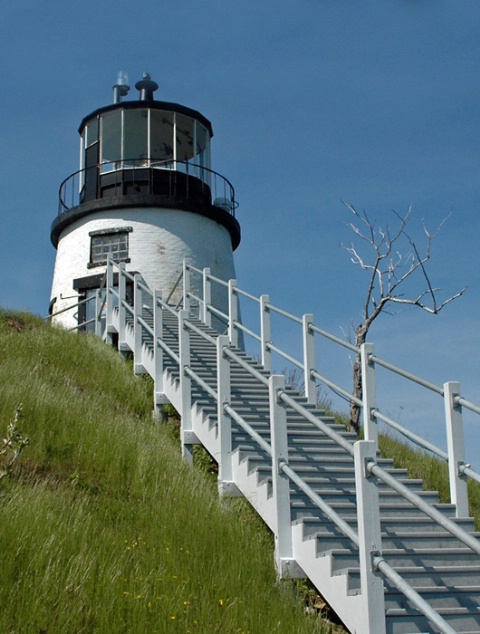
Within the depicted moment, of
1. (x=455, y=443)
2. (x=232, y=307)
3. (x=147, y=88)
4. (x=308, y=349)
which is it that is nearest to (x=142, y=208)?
(x=147, y=88)

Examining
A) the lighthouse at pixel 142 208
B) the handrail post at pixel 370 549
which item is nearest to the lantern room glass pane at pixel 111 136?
the lighthouse at pixel 142 208

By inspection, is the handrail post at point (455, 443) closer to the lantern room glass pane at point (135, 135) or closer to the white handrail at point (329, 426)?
the white handrail at point (329, 426)

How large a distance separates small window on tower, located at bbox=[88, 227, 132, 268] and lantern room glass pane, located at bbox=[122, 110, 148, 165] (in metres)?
1.96

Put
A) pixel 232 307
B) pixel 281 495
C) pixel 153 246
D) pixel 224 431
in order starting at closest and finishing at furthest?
pixel 281 495
pixel 224 431
pixel 232 307
pixel 153 246

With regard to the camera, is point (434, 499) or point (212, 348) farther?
point (212, 348)

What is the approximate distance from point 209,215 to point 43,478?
48.7 feet

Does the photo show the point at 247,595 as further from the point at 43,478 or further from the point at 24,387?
the point at 24,387

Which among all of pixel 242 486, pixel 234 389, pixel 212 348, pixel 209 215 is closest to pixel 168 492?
pixel 242 486

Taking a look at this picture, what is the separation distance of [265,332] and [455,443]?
500cm

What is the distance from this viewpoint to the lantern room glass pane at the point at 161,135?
22.0 m

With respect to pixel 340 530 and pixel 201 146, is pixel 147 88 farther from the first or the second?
pixel 340 530

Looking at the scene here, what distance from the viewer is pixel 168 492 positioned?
24.8 ft

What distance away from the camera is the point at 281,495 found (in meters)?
6.75

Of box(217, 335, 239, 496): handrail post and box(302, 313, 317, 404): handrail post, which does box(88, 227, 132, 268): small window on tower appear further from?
box(217, 335, 239, 496): handrail post
